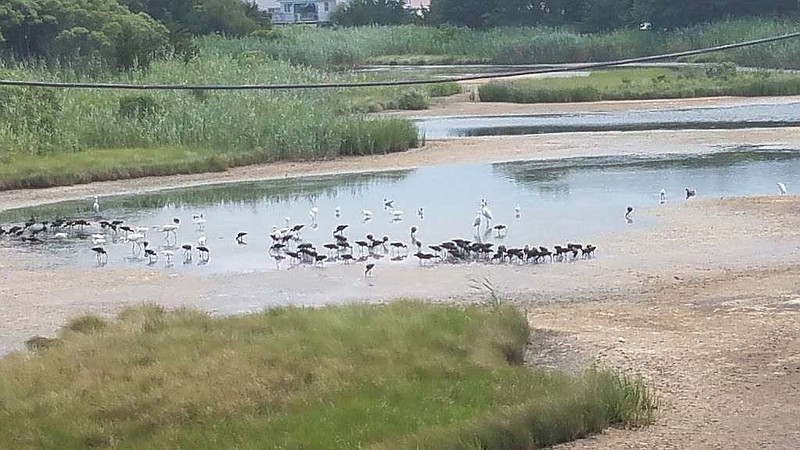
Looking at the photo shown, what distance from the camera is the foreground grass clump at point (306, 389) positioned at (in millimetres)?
9047

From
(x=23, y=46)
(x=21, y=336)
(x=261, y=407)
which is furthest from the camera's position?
(x=23, y=46)

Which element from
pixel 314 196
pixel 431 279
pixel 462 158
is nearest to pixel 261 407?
pixel 431 279

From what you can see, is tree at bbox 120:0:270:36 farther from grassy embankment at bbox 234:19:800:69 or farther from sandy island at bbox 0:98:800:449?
sandy island at bbox 0:98:800:449

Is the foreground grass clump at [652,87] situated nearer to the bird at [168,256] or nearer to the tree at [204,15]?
the tree at [204,15]

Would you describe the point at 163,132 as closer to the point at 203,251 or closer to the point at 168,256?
the point at 203,251

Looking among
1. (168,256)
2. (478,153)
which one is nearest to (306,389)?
(168,256)

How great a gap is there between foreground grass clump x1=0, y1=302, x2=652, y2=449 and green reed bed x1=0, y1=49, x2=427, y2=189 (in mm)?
15975

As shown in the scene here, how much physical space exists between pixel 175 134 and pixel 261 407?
68.9ft

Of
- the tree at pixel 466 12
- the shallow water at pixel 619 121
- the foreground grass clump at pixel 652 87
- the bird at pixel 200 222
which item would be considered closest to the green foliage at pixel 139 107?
the shallow water at pixel 619 121

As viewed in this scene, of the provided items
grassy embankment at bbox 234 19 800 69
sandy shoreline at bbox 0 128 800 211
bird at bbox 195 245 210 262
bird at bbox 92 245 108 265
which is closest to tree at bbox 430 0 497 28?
grassy embankment at bbox 234 19 800 69

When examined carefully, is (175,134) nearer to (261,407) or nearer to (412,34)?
(261,407)

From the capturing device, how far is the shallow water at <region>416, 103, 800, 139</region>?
36.1m

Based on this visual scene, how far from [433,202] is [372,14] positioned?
211 feet

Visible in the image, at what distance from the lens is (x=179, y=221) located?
833 inches
